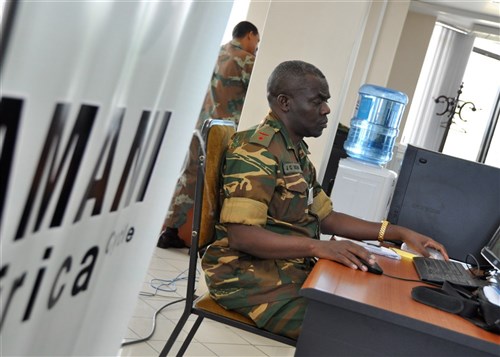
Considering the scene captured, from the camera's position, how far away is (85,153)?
0.90m

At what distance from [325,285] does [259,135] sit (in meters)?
0.69

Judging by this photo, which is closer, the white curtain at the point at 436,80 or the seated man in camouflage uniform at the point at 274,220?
the seated man in camouflage uniform at the point at 274,220

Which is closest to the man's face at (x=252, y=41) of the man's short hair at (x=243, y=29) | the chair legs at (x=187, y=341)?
the man's short hair at (x=243, y=29)

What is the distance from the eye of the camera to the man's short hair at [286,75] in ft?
7.64

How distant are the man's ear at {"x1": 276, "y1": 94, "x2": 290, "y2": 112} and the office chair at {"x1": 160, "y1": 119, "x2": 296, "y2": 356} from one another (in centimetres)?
25

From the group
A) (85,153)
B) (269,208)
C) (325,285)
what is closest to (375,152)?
(269,208)

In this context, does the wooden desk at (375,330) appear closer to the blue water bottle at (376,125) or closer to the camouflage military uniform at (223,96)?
the camouflage military uniform at (223,96)

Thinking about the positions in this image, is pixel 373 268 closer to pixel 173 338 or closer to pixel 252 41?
pixel 173 338

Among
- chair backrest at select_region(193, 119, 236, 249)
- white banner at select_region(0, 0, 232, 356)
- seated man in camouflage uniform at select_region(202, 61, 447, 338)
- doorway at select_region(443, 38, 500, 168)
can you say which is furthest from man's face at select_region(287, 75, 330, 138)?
doorway at select_region(443, 38, 500, 168)

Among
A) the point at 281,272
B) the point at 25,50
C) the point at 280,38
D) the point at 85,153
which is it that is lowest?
the point at 281,272

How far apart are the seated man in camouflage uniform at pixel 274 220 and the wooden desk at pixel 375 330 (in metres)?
0.39

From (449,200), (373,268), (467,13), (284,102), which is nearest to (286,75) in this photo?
(284,102)

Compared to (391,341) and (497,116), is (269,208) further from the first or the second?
(497,116)

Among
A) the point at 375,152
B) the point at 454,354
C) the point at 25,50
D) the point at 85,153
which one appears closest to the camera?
the point at 25,50
